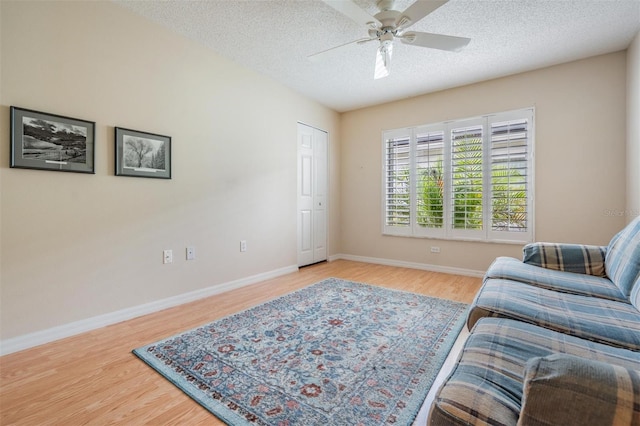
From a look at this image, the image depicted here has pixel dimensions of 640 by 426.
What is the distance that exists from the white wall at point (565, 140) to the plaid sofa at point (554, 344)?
145 cm

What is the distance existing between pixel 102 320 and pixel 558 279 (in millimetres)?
3446

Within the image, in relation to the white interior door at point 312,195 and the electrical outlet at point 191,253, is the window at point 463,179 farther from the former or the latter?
the electrical outlet at point 191,253

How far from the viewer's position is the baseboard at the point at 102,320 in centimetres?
205

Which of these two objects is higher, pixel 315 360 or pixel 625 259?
pixel 625 259

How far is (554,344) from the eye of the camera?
1.14 metres

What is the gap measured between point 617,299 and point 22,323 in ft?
12.4

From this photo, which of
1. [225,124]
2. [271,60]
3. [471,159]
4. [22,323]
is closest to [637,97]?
[471,159]

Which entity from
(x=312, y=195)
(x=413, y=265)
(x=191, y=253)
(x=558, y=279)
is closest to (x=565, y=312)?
(x=558, y=279)

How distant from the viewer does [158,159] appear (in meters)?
2.81

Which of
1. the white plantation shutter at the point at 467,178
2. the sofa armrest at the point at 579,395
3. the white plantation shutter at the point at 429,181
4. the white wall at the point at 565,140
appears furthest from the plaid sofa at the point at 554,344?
the white plantation shutter at the point at 429,181

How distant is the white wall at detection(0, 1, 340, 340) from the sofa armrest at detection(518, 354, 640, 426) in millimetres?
2871

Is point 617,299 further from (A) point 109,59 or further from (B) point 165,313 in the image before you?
(A) point 109,59

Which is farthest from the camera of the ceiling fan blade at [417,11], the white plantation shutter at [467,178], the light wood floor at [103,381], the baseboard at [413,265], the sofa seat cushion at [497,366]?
the baseboard at [413,265]

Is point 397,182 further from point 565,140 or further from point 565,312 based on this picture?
point 565,312
